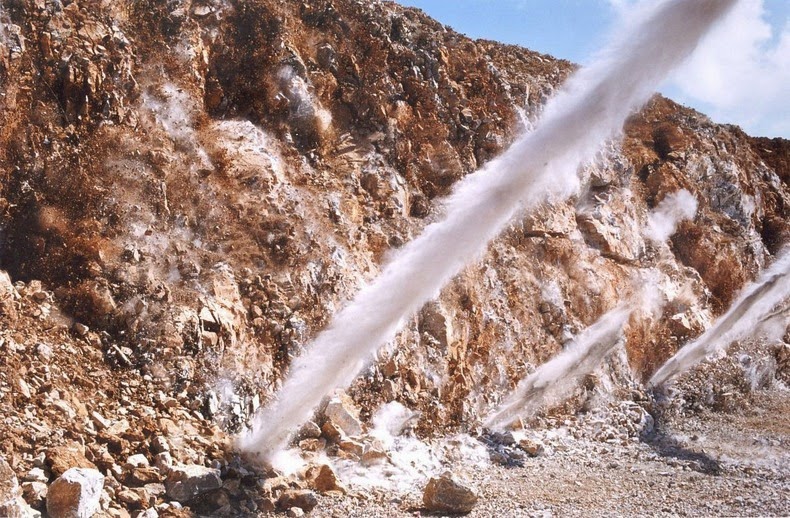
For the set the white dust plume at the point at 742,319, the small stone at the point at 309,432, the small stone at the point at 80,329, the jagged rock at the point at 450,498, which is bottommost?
the small stone at the point at 80,329

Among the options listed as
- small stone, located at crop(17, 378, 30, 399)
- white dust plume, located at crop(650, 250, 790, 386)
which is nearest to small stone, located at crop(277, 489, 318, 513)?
small stone, located at crop(17, 378, 30, 399)

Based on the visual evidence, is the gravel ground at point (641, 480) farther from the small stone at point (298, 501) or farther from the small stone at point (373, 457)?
the small stone at point (373, 457)

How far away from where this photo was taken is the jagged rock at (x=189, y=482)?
964 cm

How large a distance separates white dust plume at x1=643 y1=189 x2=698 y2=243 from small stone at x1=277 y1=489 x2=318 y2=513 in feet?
55.0

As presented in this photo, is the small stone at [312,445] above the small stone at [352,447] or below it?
below

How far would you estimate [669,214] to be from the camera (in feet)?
80.9

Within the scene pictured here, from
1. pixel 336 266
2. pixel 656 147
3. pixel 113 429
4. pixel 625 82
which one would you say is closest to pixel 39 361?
pixel 113 429

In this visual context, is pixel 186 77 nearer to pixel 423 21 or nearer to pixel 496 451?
pixel 423 21

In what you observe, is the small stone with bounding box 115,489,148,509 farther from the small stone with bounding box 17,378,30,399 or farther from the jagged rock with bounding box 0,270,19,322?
the jagged rock with bounding box 0,270,19,322

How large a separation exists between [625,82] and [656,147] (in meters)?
11.6

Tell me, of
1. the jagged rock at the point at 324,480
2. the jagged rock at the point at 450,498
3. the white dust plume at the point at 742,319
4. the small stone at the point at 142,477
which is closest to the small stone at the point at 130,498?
the small stone at the point at 142,477

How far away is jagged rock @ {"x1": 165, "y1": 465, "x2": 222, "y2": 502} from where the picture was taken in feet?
31.6

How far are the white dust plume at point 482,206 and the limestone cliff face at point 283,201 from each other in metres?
0.40

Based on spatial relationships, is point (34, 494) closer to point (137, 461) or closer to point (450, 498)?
point (137, 461)
